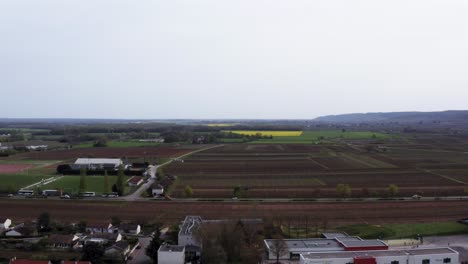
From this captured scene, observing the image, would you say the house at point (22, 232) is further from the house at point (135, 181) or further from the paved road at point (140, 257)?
the house at point (135, 181)

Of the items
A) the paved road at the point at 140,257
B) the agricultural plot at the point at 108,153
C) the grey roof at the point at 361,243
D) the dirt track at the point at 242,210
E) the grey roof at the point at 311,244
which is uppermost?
the agricultural plot at the point at 108,153

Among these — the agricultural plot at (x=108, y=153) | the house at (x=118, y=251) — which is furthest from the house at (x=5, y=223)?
the agricultural plot at (x=108, y=153)

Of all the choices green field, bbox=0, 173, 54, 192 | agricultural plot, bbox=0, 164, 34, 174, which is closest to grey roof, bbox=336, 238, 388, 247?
green field, bbox=0, 173, 54, 192

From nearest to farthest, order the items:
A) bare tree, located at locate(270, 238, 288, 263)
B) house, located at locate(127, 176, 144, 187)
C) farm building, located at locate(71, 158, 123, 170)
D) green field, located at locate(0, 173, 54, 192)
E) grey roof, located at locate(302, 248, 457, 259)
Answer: grey roof, located at locate(302, 248, 457, 259)
bare tree, located at locate(270, 238, 288, 263)
green field, located at locate(0, 173, 54, 192)
house, located at locate(127, 176, 144, 187)
farm building, located at locate(71, 158, 123, 170)

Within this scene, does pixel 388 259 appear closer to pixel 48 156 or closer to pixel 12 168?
pixel 12 168

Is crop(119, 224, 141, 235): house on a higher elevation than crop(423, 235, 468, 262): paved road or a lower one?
higher

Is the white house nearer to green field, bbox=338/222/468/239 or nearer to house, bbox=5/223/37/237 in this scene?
house, bbox=5/223/37/237

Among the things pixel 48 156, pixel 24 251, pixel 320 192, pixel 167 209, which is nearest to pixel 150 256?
pixel 24 251
